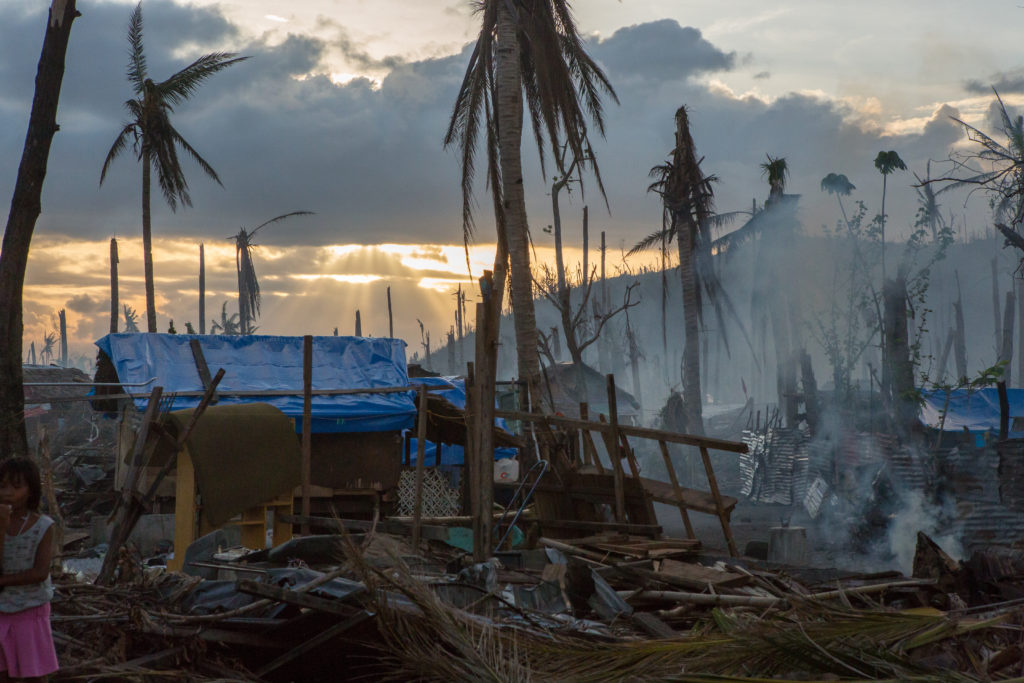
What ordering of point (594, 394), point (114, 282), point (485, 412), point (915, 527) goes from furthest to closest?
point (114, 282)
point (594, 394)
point (915, 527)
point (485, 412)

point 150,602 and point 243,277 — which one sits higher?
point 243,277

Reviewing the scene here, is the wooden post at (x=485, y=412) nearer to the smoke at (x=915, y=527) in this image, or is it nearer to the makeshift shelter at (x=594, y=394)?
the smoke at (x=915, y=527)

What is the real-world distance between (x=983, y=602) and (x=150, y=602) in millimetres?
6744

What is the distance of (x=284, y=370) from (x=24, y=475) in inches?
386

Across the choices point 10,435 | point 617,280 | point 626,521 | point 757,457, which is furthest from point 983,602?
point 617,280

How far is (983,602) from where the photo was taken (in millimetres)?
7832

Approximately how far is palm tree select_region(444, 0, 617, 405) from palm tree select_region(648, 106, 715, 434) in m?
9.80

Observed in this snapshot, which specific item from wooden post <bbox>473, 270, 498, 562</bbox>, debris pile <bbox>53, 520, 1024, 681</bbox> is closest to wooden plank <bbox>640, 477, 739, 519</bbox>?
debris pile <bbox>53, 520, 1024, 681</bbox>

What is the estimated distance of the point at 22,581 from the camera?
174 inches

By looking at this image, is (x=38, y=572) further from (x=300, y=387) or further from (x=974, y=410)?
(x=974, y=410)

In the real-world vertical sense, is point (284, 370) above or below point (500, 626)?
above

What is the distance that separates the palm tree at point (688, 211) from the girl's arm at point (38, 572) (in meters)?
21.4

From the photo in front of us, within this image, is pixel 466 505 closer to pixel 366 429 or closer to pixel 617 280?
pixel 366 429

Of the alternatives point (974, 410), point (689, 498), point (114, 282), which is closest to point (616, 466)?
point (689, 498)
